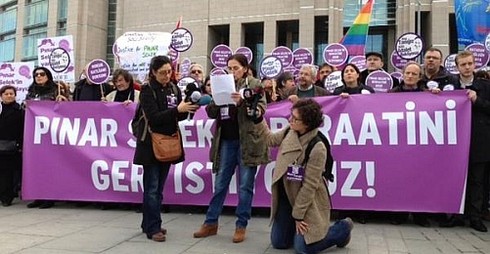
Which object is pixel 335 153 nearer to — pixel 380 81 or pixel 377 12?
pixel 380 81

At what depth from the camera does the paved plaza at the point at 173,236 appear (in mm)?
5105

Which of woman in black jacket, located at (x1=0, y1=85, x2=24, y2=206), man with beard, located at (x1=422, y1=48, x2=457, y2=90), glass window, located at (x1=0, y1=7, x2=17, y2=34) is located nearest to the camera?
man with beard, located at (x1=422, y1=48, x2=457, y2=90)

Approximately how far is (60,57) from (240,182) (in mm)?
5142

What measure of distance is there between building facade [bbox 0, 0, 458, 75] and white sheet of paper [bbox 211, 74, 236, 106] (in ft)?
115

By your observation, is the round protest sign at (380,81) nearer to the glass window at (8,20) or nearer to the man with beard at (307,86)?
the man with beard at (307,86)

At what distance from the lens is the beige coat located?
4727mm

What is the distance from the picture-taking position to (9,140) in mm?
7852

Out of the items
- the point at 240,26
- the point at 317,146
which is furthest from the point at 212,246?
the point at 240,26

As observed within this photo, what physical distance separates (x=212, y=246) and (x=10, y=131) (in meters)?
4.32

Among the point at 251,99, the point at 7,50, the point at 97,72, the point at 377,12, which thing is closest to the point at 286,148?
the point at 251,99

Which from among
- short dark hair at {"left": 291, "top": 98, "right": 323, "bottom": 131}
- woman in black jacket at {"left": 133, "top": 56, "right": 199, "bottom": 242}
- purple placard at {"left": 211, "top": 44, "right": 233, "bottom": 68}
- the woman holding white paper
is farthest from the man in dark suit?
purple placard at {"left": 211, "top": 44, "right": 233, "bottom": 68}

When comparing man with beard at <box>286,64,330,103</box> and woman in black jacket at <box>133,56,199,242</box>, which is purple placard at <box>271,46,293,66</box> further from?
woman in black jacket at <box>133,56,199,242</box>

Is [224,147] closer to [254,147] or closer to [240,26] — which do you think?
[254,147]

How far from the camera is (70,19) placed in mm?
55062
